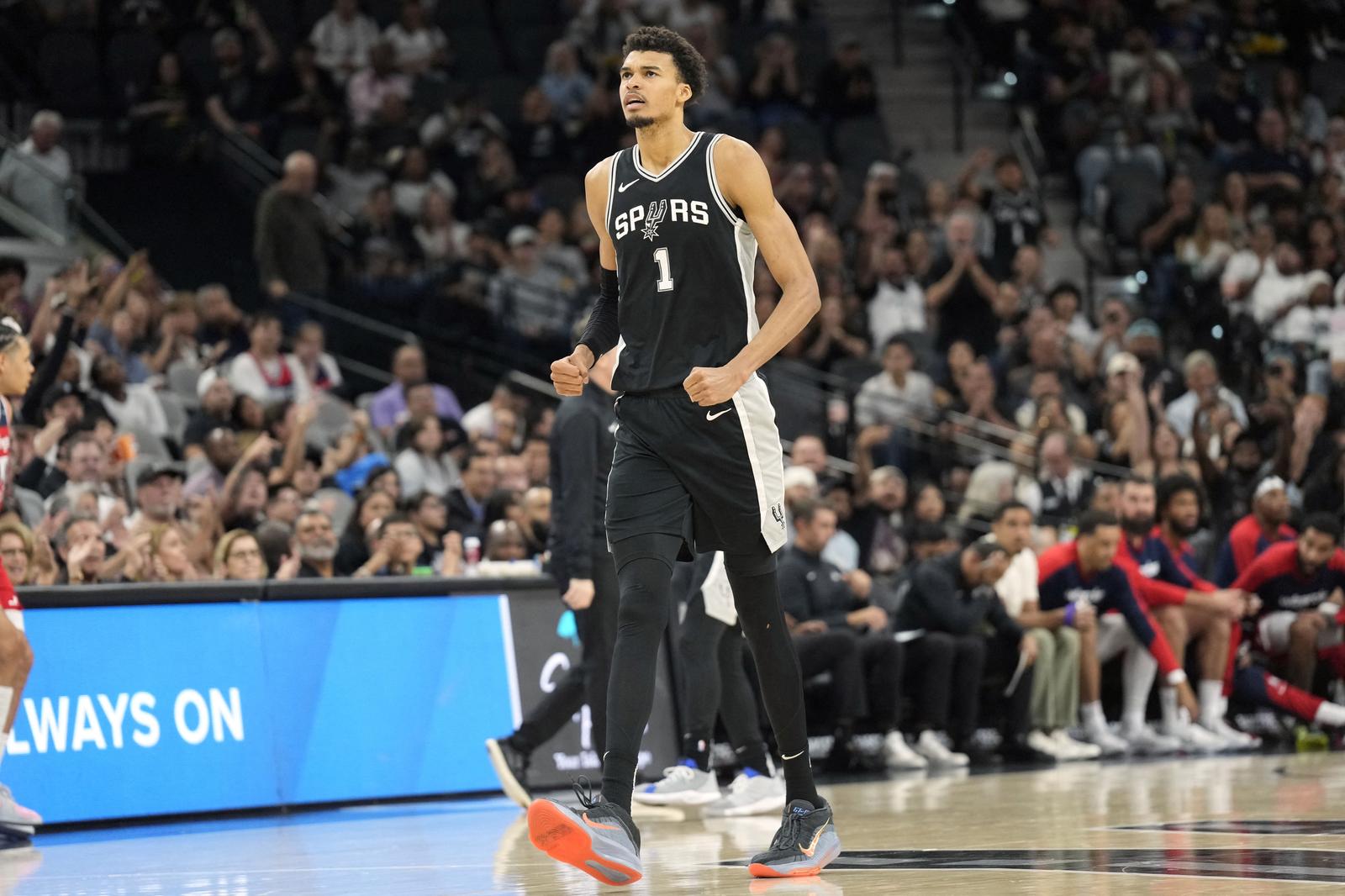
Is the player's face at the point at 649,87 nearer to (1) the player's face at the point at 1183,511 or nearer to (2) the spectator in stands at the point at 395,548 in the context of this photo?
(2) the spectator in stands at the point at 395,548

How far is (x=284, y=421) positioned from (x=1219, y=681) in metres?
6.48

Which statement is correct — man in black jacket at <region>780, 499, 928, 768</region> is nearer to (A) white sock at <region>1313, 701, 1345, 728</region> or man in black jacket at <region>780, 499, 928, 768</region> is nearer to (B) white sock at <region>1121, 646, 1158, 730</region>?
(B) white sock at <region>1121, 646, 1158, 730</region>

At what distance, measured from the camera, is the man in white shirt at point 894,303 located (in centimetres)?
1689

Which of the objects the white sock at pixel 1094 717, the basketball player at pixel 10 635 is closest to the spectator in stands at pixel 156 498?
the basketball player at pixel 10 635

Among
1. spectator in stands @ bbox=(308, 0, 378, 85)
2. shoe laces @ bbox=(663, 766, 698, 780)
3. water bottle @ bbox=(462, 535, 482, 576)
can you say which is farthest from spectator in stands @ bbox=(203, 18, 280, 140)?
shoe laces @ bbox=(663, 766, 698, 780)

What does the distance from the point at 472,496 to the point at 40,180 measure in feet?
16.1

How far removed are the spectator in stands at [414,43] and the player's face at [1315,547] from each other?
939 centimetres

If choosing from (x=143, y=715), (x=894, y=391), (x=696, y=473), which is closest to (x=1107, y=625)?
(x=894, y=391)

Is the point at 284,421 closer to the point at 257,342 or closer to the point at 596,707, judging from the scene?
the point at 257,342

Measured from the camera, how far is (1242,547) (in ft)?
44.0

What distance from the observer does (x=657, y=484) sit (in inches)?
215

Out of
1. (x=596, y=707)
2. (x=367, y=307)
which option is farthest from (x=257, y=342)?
(x=596, y=707)

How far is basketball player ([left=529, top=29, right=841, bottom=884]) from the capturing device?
17.7 feet

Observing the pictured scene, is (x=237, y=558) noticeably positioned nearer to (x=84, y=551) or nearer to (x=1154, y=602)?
(x=84, y=551)
